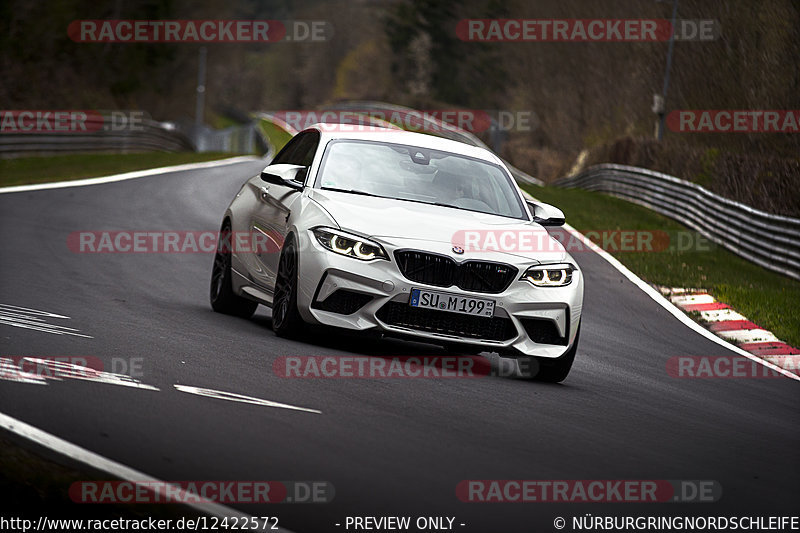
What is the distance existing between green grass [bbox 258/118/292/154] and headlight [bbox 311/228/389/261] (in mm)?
45898

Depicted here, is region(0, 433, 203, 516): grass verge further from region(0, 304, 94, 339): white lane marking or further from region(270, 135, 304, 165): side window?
region(270, 135, 304, 165): side window

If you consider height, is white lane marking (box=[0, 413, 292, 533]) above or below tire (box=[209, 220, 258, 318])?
below

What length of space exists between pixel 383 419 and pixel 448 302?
207 cm

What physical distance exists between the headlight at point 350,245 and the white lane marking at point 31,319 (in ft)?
5.53

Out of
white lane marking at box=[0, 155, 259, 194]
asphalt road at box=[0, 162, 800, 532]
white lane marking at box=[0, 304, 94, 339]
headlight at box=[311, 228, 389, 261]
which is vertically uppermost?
white lane marking at box=[0, 155, 259, 194]

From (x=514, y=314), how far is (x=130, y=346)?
2564mm

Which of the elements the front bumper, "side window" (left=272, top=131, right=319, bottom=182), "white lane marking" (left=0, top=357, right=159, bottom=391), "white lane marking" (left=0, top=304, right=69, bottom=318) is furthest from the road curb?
"white lane marking" (left=0, top=357, right=159, bottom=391)

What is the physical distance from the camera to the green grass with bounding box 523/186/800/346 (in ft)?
49.3

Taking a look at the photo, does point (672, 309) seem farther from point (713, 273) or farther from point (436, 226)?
point (436, 226)

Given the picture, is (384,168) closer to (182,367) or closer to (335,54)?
(182,367)

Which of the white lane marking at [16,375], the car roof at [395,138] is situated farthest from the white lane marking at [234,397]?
the car roof at [395,138]

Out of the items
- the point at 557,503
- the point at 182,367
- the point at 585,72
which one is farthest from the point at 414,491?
the point at 585,72

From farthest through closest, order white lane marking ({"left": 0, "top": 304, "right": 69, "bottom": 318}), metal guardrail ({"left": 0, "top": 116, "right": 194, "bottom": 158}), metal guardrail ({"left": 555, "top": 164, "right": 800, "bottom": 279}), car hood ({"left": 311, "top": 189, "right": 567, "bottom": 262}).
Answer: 1. metal guardrail ({"left": 0, "top": 116, "right": 194, "bottom": 158})
2. metal guardrail ({"left": 555, "top": 164, "right": 800, "bottom": 279})
3. white lane marking ({"left": 0, "top": 304, "right": 69, "bottom": 318})
4. car hood ({"left": 311, "top": 189, "right": 567, "bottom": 262})

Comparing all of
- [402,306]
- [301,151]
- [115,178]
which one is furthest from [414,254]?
[115,178]
